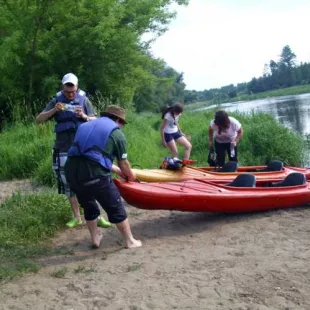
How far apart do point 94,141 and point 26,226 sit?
5.02ft

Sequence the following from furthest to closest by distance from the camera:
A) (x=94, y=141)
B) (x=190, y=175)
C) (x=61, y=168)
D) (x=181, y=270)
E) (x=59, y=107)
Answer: (x=190, y=175)
(x=61, y=168)
(x=59, y=107)
(x=94, y=141)
(x=181, y=270)

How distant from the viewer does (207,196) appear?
224 inches

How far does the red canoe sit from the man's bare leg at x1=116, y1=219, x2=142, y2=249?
20.8 inches

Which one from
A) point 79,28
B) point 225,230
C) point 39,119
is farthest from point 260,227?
point 79,28

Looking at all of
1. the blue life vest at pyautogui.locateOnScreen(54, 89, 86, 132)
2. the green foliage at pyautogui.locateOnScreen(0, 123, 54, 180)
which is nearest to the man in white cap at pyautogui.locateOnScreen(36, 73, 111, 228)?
the blue life vest at pyautogui.locateOnScreen(54, 89, 86, 132)

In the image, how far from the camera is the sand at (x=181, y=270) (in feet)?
12.1

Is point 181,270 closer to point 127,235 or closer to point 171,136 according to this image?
point 127,235

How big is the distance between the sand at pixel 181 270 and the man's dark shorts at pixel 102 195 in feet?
1.43

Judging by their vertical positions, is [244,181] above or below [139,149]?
below

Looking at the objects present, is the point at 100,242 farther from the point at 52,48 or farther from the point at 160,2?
the point at 160,2

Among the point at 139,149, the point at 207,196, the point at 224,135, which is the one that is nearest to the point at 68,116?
the point at 207,196

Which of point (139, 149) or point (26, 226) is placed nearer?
point (26, 226)

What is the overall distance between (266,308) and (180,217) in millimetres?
2871

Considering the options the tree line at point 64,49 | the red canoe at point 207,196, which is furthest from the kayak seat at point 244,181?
the tree line at point 64,49
